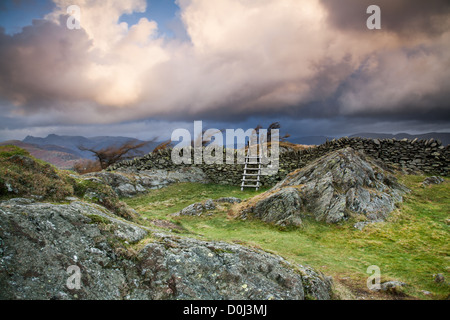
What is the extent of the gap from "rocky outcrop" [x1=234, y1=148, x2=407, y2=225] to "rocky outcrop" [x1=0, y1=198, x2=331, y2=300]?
6.90 metres

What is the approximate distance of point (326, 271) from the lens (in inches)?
293

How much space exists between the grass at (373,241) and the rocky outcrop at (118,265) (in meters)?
1.65

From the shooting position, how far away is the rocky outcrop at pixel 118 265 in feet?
12.4

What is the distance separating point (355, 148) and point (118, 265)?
2190cm

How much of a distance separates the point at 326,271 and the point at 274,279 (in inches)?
132

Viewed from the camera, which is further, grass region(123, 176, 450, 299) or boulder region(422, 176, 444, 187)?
boulder region(422, 176, 444, 187)

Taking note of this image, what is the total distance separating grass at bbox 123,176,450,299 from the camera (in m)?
7.01

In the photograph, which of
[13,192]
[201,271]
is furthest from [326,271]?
[13,192]

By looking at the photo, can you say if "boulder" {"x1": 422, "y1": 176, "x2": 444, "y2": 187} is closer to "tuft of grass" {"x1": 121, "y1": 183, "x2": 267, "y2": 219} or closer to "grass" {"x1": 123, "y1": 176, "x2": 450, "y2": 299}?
"grass" {"x1": 123, "y1": 176, "x2": 450, "y2": 299}

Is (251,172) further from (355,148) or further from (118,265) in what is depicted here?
(118,265)

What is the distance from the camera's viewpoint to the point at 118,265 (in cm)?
459
